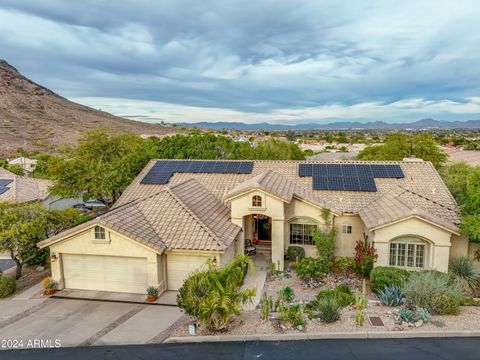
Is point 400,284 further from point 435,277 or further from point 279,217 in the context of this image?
point 279,217

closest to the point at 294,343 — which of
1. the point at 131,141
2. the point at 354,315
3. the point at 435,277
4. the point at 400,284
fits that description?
the point at 354,315

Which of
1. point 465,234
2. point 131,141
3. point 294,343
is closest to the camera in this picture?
point 294,343

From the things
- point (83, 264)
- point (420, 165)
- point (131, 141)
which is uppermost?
point (131, 141)

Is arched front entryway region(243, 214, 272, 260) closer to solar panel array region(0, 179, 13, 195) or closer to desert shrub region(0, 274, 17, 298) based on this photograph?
desert shrub region(0, 274, 17, 298)

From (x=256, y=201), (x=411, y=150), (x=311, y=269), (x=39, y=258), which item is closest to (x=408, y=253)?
(x=311, y=269)

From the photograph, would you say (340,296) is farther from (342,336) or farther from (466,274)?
(466,274)

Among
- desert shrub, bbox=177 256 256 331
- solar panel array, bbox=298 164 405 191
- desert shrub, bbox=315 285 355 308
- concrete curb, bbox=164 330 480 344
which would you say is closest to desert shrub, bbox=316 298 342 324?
concrete curb, bbox=164 330 480 344

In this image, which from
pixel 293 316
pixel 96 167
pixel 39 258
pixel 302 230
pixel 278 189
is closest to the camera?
pixel 293 316

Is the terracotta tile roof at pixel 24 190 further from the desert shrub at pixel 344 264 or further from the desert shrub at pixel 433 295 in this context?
the desert shrub at pixel 433 295
